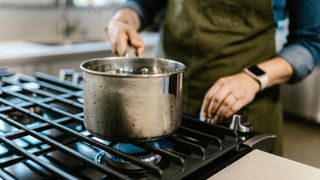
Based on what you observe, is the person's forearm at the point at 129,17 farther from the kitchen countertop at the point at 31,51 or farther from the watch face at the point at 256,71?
the kitchen countertop at the point at 31,51

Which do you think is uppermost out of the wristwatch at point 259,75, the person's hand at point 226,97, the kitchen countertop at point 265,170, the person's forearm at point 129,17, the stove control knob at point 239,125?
the person's forearm at point 129,17

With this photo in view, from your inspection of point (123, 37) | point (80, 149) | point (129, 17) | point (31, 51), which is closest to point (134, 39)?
point (123, 37)

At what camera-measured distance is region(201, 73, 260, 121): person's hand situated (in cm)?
70

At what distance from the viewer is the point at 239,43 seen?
96 centimetres

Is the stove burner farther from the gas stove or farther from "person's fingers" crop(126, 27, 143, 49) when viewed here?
"person's fingers" crop(126, 27, 143, 49)

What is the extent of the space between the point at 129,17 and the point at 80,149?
59 cm

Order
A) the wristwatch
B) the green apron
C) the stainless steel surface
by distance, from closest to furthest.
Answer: the stainless steel surface, the wristwatch, the green apron

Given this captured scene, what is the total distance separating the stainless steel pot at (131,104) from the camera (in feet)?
1.52

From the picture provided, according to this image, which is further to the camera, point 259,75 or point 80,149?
point 259,75

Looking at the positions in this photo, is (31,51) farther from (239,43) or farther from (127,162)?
(127,162)

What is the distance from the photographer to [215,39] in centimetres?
95

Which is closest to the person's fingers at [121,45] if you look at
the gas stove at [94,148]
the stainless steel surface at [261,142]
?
the gas stove at [94,148]

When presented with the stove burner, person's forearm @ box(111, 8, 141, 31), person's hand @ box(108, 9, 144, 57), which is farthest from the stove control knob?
person's forearm @ box(111, 8, 141, 31)

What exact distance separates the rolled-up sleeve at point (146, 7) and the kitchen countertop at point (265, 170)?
27.2 inches
